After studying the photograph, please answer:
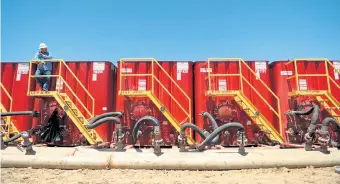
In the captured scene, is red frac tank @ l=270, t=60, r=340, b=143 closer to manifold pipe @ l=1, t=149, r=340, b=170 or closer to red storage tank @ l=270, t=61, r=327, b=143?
red storage tank @ l=270, t=61, r=327, b=143

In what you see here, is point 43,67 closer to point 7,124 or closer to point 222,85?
point 7,124

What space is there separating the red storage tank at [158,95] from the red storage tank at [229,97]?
478mm

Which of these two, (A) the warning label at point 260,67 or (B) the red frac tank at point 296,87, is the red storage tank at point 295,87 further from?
(A) the warning label at point 260,67

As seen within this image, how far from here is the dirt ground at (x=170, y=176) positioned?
5.85 m

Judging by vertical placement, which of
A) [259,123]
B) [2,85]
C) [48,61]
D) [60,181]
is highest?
[48,61]

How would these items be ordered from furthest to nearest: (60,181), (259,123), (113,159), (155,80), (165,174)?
(155,80) < (259,123) < (113,159) < (165,174) < (60,181)

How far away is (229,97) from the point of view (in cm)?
1008

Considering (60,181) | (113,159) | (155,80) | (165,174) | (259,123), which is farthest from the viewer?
(155,80)

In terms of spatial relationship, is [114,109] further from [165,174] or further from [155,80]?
[165,174]

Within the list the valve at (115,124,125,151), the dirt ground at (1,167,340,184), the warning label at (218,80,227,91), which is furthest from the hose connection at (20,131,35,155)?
the warning label at (218,80,227,91)

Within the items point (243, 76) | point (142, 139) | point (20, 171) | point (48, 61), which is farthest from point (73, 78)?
point (243, 76)

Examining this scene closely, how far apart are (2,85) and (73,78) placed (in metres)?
3.01

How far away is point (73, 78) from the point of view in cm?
1035

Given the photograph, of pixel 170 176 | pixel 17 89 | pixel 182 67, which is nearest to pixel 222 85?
pixel 182 67
